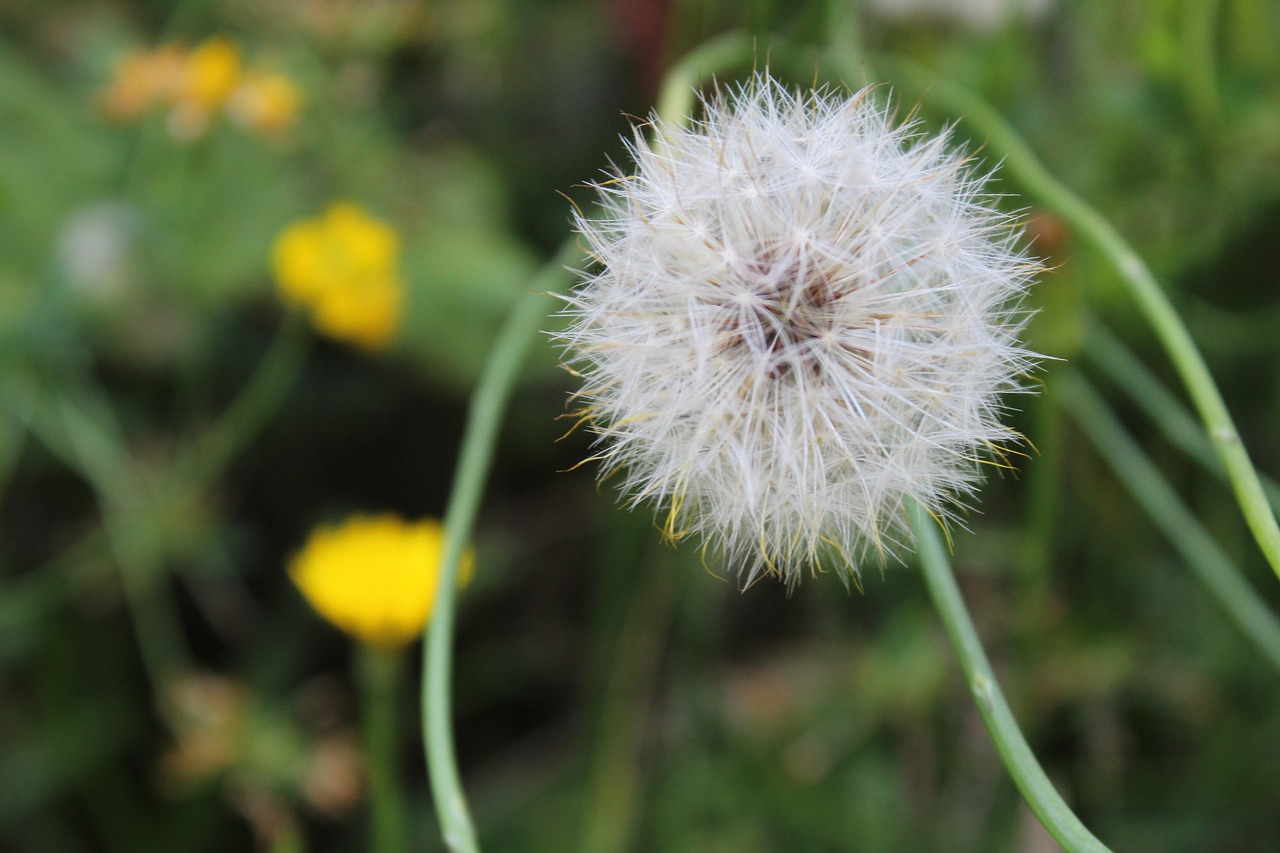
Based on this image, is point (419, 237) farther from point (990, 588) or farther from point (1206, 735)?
point (1206, 735)

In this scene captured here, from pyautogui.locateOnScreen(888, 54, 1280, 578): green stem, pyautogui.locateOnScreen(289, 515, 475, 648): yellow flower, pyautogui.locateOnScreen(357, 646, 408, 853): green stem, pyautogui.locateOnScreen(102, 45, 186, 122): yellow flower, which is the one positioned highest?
pyautogui.locateOnScreen(888, 54, 1280, 578): green stem

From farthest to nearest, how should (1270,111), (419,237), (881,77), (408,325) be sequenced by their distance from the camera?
(419,237), (408,325), (1270,111), (881,77)

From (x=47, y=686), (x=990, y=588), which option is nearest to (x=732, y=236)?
(x=990, y=588)

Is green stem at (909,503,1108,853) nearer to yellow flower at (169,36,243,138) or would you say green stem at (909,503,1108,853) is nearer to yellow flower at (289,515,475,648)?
yellow flower at (289,515,475,648)

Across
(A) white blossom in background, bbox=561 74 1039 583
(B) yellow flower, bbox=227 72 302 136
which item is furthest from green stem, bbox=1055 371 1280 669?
(B) yellow flower, bbox=227 72 302 136

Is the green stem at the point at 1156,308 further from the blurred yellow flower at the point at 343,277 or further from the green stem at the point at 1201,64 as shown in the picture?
the blurred yellow flower at the point at 343,277

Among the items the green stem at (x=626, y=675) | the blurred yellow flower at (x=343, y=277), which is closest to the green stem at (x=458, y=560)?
the blurred yellow flower at (x=343, y=277)

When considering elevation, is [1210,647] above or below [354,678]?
above
